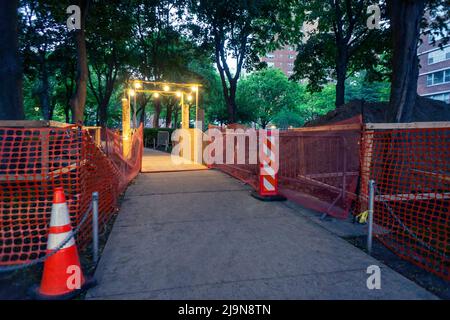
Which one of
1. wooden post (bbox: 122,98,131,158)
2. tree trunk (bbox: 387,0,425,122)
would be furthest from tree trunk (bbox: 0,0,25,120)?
tree trunk (bbox: 387,0,425,122)

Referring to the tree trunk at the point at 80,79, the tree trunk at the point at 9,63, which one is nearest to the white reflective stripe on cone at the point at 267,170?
the tree trunk at the point at 9,63

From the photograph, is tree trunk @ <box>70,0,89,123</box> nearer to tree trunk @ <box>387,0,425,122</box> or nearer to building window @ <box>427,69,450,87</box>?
tree trunk @ <box>387,0,425,122</box>

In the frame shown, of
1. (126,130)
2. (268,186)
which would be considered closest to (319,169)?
(268,186)

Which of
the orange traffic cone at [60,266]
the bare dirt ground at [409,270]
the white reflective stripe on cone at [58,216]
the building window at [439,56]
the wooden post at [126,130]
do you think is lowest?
the bare dirt ground at [409,270]

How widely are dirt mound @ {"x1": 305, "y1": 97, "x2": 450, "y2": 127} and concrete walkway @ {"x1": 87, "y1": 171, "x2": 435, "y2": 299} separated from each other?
11541mm

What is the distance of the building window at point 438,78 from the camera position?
47556mm

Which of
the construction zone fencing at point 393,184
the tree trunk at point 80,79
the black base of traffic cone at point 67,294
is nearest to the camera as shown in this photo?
the black base of traffic cone at point 67,294

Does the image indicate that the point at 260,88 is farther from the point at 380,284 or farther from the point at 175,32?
the point at 380,284

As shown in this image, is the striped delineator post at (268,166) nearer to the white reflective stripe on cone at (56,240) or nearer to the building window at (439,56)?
the white reflective stripe on cone at (56,240)

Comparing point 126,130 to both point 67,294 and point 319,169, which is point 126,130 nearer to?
point 319,169

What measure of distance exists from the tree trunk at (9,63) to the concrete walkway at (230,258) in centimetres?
320

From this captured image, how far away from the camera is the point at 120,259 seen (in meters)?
3.40

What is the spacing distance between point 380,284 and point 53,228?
3188 millimetres
